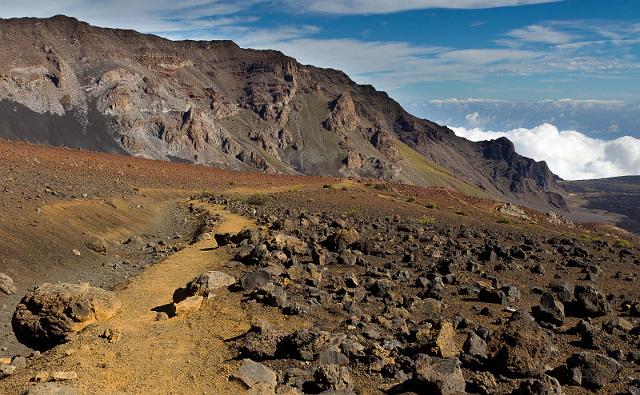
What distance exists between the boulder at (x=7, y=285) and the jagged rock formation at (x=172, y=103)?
100718 mm

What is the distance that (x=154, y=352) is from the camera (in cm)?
1088

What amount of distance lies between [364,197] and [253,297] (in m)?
35.5

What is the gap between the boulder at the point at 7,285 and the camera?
14.0m

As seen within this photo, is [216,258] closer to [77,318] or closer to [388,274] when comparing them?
[388,274]

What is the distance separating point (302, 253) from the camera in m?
20.7

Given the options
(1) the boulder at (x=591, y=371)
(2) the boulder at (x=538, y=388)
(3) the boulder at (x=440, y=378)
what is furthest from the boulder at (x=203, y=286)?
(1) the boulder at (x=591, y=371)

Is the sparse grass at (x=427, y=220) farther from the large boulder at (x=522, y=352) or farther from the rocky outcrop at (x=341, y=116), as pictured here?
the rocky outcrop at (x=341, y=116)

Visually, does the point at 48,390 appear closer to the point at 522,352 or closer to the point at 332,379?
the point at 332,379

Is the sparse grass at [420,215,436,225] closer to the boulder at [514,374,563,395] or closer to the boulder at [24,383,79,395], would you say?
the boulder at [514,374,563,395]

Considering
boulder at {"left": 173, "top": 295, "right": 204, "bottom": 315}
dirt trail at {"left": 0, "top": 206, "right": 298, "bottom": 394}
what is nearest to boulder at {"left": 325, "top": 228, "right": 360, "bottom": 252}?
dirt trail at {"left": 0, "top": 206, "right": 298, "bottom": 394}

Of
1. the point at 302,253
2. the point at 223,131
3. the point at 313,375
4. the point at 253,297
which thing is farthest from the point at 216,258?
the point at 223,131

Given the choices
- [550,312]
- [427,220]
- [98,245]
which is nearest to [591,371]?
[550,312]

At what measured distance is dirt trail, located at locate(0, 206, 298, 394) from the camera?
944 centimetres

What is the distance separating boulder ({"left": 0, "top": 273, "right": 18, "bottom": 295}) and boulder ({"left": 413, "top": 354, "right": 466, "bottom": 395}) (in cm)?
1170
